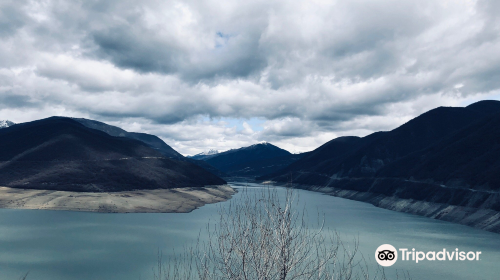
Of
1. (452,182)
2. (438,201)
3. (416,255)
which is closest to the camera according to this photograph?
(416,255)

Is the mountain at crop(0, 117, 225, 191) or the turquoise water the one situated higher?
the mountain at crop(0, 117, 225, 191)

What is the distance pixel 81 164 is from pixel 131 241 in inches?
3445

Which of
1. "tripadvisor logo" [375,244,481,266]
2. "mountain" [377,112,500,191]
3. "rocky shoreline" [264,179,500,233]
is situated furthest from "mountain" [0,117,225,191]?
"mountain" [377,112,500,191]

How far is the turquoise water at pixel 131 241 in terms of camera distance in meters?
38.9

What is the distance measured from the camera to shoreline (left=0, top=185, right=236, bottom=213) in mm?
90938

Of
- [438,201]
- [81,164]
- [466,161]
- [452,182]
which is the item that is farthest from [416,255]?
[81,164]

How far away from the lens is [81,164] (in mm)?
128375

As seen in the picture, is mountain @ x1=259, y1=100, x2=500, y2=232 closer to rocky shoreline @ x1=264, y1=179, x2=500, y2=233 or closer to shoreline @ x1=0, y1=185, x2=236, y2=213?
rocky shoreline @ x1=264, y1=179, x2=500, y2=233

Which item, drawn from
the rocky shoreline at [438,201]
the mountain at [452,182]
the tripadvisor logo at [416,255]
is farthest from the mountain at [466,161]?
the tripadvisor logo at [416,255]

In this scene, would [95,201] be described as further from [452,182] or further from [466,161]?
[466,161]

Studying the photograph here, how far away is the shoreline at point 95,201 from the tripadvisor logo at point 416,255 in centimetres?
6482

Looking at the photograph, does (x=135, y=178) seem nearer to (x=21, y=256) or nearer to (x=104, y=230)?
(x=104, y=230)

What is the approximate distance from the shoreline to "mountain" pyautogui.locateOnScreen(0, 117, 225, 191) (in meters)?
6.28

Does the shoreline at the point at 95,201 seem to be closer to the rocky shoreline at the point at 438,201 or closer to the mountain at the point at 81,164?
the mountain at the point at 81,164
